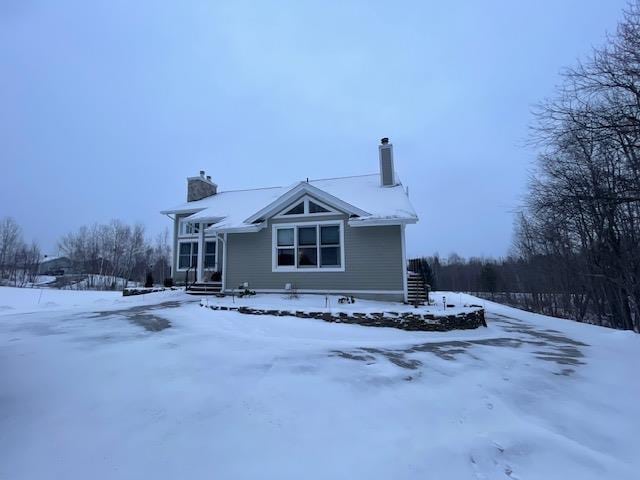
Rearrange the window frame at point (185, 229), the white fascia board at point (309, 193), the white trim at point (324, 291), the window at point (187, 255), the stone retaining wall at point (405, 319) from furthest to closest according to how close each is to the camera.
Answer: the window at point (187, 255) → the window frame at point (185, 229) → the white fascia board at point (309, 193) → the white trim at point (324, 291) → the stone retaining wall at point (405, 319)

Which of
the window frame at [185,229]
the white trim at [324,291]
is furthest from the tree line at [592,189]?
the window frame at [185,229]

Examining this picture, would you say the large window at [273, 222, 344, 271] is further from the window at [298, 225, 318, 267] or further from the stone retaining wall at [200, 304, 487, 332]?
the stone retaining wall at [200, 304, 487, 332]

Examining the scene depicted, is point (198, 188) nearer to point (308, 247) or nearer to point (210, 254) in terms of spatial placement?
point (210, 254)

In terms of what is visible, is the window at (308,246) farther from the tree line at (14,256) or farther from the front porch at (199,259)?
the tree line at (14,256)

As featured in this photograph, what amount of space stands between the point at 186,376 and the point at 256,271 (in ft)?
27.9

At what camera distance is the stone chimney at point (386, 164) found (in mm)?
14192

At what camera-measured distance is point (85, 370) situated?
14.2 ft

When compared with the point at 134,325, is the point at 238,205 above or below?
above

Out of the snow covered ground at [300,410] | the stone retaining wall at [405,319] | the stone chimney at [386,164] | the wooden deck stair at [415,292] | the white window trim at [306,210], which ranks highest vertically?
the stone chimney at [386,164]

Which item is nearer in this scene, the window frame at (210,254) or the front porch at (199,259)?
the front porch at (199,259)

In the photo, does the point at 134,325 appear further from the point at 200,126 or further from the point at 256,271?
the point at 200,126

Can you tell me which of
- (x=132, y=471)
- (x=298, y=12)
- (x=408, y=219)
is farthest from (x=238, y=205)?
(x=298, y=12)

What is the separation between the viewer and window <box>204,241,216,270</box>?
16.5 m

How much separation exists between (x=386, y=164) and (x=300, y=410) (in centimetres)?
1262
